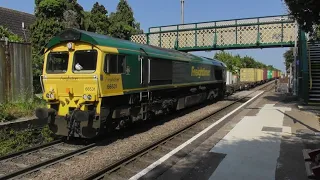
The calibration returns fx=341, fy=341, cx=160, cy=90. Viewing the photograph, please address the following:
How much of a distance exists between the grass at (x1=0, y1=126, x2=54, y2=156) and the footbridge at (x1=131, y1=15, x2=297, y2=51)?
18507 mm

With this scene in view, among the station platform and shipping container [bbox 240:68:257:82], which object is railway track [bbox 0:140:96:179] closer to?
the station platform

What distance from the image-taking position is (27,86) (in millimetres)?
13930

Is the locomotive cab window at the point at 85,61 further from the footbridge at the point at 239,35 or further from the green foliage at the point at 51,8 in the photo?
the footbridge at the point at 239,35

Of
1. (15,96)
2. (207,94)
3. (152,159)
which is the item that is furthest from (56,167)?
(207,94)

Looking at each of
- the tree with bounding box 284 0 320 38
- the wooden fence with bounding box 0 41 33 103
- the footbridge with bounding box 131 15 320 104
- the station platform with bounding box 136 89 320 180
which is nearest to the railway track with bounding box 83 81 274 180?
the station platform with bounding box 136 89 320 180

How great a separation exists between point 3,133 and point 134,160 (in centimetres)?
435

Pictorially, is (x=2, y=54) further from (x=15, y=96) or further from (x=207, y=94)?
(x=207, y=94)

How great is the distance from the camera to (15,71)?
529 inches

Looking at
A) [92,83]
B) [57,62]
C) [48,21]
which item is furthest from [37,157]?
[48,21]

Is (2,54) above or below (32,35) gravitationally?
below

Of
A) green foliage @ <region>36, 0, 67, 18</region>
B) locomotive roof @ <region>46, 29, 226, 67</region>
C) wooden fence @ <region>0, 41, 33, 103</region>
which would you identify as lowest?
wooden fence @ <region>0, 41, 33, 103</region>

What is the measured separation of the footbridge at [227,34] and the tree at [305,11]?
22.6 ft

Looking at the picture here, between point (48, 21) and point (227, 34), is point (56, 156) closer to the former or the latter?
point (48, 21)

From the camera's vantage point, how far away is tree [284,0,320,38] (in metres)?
15.5
